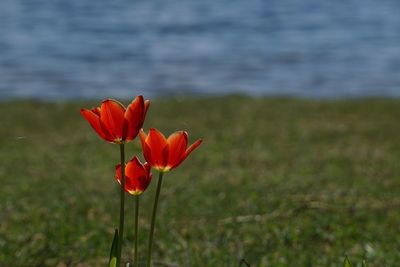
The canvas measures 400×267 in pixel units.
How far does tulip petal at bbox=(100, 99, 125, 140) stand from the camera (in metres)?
2.26

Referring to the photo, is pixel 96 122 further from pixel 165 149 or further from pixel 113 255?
pixel 113 255

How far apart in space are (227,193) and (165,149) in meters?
3.56

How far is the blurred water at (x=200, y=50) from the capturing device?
1623cm

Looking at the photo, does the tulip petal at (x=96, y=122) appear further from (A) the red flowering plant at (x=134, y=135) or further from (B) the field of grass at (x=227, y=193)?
(B) the field of grass at (x=227, y=193)

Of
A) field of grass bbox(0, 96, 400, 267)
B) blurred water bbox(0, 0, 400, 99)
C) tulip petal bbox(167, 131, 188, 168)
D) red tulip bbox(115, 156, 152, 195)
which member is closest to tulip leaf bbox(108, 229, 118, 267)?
red tulip bbox(115, 156, 152, 195)

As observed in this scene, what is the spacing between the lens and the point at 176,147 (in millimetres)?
2285

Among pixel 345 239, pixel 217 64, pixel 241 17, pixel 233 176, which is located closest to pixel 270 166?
pixel 233 176

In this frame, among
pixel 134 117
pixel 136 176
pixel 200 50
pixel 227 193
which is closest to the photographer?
pixel 134 117

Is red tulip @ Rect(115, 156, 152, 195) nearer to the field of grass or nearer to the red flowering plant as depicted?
the red flowering plant

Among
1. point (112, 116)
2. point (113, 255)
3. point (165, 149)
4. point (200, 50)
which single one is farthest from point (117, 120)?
point (200, 50)

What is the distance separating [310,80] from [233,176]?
10750 mm

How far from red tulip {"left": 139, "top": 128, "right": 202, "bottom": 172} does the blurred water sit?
12486mm

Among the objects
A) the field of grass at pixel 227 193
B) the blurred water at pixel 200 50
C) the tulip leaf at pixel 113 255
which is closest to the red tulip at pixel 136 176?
the tulip leaf at pixel 113 255

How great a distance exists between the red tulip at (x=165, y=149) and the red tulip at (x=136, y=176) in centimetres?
7
